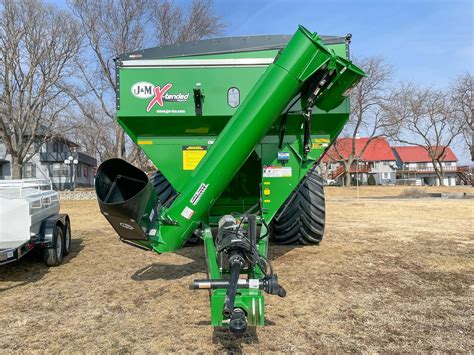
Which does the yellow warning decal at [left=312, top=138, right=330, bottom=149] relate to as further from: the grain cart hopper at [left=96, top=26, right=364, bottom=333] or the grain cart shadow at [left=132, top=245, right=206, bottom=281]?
the grain cart shadow at [left=132, top=245, right=206, bottom=281]

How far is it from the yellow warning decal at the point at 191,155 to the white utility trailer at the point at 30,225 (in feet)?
6.65

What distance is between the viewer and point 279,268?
5.36m

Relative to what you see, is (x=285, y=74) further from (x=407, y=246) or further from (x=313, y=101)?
(x=407, y=246)

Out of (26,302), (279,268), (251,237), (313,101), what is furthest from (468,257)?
(26,302)

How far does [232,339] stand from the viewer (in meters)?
3.20

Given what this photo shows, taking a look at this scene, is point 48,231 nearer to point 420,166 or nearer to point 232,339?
point 232,339

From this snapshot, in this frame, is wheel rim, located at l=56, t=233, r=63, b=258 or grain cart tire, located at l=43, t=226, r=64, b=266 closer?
grain cart tire, located at l=43, t=226, r=64, b=266

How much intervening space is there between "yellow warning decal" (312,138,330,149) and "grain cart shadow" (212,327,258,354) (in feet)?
7.78

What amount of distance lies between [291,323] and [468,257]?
3955 mm

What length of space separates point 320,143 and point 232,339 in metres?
2.63

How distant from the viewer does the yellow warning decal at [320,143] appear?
4844mm

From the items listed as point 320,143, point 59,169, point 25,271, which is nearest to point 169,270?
point 25,271

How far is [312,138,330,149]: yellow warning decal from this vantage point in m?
4.84

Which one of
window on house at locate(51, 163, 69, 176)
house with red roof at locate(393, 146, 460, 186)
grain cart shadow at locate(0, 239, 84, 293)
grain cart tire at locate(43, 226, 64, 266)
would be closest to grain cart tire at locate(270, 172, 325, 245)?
grain cart tire at locate(43, 226, 64, 266)
